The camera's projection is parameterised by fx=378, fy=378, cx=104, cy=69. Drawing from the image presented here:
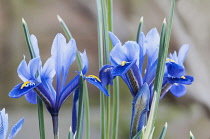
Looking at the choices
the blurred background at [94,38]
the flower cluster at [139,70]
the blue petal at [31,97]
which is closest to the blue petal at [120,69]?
the flower cluster at [139,70]

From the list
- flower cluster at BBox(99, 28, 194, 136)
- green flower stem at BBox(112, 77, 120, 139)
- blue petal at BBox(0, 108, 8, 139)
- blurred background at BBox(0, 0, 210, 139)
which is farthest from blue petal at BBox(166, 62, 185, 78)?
blurred background at BBox(0, 0, 210, 139)

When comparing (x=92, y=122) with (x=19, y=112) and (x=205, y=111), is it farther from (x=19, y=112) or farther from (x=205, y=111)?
(x=205, y=111)

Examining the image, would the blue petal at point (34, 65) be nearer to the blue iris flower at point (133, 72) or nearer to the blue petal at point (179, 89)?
the blue iris flower at point (133, 72)

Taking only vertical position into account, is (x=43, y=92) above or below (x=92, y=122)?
above

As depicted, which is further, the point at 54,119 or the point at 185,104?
the point at 185,104

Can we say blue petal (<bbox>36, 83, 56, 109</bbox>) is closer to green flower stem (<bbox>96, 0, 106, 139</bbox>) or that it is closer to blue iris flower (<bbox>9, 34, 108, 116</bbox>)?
blue iris flower (<bbox>9, 34, 108, 116</bbox>)

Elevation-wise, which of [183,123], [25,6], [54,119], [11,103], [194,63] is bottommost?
[183,123]

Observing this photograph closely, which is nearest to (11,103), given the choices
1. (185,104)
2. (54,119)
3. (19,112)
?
(19,112)
